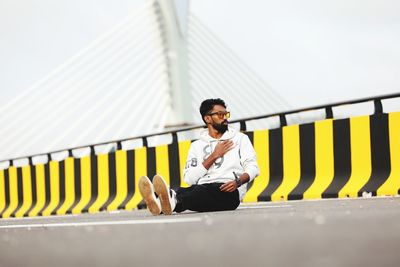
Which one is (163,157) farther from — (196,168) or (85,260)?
(85,260)

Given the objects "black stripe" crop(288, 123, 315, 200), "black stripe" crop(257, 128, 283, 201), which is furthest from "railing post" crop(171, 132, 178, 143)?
"black stripe" crop(288, 123, 315, 200)

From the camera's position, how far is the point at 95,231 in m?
4.77

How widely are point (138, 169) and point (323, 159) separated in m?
3.25

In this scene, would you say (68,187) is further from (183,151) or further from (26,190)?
(183,151)

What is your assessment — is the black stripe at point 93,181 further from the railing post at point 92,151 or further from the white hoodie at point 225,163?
the white hoodie at point 225,163

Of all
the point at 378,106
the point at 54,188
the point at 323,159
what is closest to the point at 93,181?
the point at 54,188

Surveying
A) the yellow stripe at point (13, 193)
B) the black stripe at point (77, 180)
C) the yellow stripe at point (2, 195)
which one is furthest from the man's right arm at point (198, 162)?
the yellow stripe at point (2, 195)

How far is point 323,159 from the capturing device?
898cm

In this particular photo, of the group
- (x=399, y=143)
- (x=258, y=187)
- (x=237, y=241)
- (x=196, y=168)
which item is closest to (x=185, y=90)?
(x=258, y=187)

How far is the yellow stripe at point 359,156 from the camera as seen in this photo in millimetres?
8523

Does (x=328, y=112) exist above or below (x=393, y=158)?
above

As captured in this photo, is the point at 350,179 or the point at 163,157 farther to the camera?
the point at 163,157

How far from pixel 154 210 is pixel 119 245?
105 inches

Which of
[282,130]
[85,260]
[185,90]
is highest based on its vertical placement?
[185,90]
